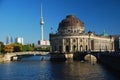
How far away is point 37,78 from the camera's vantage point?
7750 cm

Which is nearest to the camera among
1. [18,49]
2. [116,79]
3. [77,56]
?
[116,79]

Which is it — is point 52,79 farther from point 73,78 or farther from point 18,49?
point 18,49

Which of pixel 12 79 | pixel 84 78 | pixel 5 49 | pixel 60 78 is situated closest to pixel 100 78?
pixel 84 78

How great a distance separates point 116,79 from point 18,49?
127 m

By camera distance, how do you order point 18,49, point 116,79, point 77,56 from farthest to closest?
point 18,49 → point 77,56 → point 116,79

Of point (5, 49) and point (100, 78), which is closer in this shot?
point (100, 78)

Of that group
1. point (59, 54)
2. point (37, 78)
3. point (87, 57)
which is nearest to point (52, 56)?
point (59, 54)

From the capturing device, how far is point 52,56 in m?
180

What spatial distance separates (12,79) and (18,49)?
12220cm

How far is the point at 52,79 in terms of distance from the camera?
75375 millimetres

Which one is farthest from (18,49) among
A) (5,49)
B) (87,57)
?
(87,57)

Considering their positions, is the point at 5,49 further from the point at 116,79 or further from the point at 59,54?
the point at 116,79

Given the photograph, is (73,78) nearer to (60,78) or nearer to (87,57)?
(60,78)

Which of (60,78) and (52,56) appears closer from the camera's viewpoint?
(60,78)
